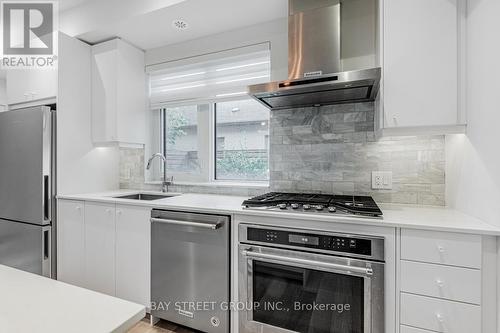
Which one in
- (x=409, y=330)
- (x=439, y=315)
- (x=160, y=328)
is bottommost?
(x=160, y=328)

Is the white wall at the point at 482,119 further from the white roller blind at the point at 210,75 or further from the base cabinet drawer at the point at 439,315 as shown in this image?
the white roller blind at the point at 210,75

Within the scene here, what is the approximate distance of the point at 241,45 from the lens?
2.23 metres

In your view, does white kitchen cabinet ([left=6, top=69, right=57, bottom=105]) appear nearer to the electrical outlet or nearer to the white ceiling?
the white ceiling

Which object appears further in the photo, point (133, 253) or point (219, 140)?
point (219, 140)

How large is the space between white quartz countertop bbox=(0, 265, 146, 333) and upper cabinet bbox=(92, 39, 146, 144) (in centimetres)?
194

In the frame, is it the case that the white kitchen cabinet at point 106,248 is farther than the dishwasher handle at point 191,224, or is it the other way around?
the white kitchen cabinet at point 106,248

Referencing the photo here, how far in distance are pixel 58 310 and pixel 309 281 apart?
1172mm

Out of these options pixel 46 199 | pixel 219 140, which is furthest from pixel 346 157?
pixel 46 199

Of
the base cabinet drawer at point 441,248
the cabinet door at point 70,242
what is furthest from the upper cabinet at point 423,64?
the cabinet door at point 70,242

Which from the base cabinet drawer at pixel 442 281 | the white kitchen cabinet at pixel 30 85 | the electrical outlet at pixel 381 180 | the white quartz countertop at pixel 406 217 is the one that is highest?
the white kitchen cabinet at pixel 30 85

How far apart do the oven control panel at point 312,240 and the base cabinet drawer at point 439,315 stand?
30 cm

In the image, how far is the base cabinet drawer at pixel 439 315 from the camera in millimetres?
1147

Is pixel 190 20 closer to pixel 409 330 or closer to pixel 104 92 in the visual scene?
pixel 104 92

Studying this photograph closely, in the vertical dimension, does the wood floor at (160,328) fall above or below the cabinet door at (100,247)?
below
